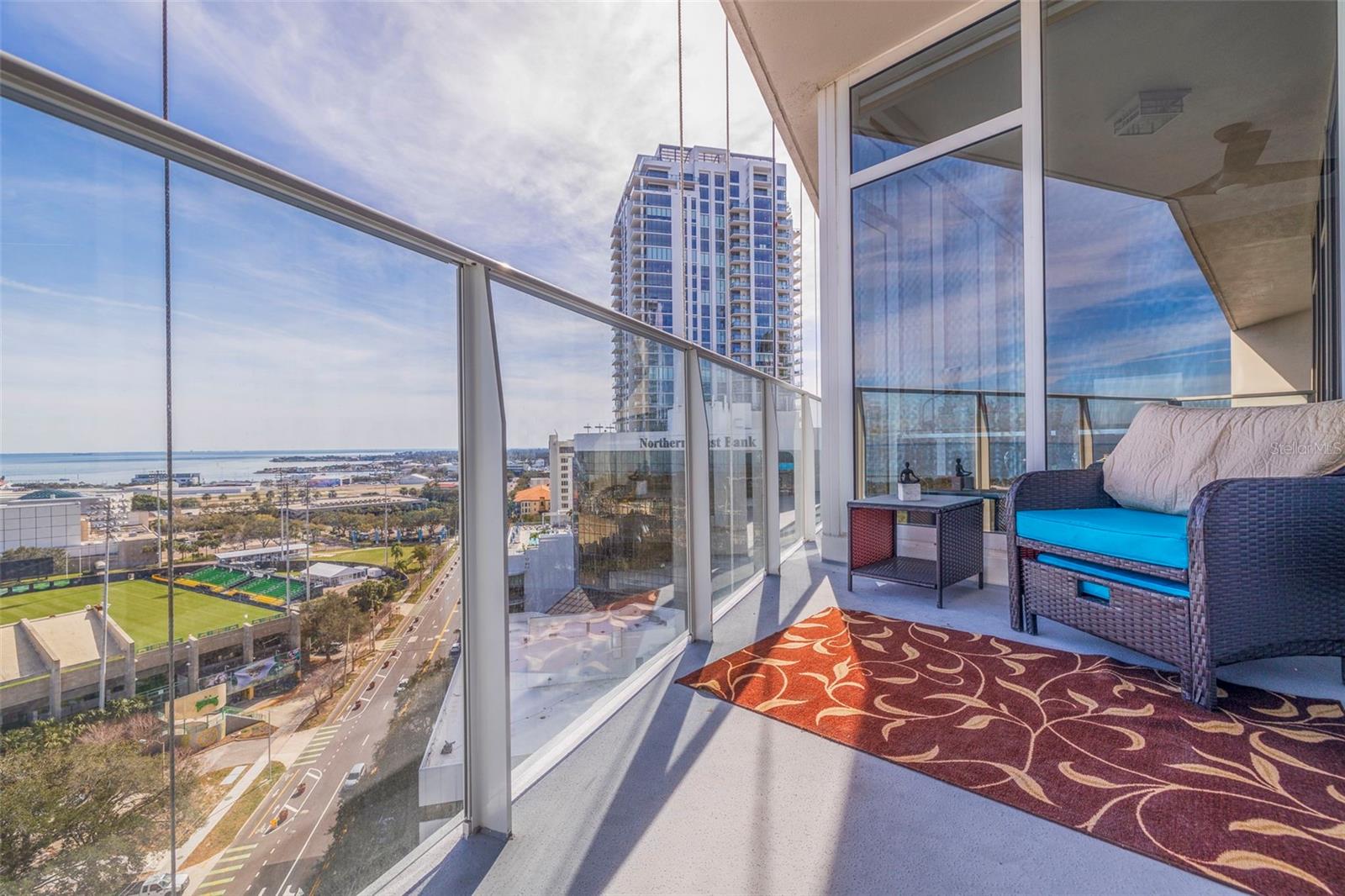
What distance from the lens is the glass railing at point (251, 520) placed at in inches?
26.4

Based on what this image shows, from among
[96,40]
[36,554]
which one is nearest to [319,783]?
[36,554]

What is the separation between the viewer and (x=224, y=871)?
0.82m

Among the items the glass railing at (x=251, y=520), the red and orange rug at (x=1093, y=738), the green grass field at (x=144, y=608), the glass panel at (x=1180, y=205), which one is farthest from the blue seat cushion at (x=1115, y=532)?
the green grass field at (x=144, y=608)

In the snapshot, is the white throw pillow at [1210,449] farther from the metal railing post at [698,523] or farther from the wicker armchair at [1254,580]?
the metal railing post at [698,523]

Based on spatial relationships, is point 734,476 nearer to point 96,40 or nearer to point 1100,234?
point 1100,234

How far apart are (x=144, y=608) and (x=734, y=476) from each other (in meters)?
2.74

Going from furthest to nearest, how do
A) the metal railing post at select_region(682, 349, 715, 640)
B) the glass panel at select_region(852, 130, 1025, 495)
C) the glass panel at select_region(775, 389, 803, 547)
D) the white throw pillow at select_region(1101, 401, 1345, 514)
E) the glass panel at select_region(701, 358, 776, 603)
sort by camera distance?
the glass panel at select_region(775, 389, 803, 547) → the glass panel at select_region(852, 130, 1025, 495) → the glass panel at select_region(701, 358, 776, 603) → the metal railing post at select_region(682, 349, 715, 640) → the white throw pillow at select_region(1101, 401, 1345, 514)

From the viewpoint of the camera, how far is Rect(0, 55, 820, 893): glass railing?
26.4 inches

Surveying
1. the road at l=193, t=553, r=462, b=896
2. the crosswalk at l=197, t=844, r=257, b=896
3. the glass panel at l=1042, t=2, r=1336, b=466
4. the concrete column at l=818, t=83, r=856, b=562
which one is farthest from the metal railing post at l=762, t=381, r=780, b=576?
the crosswalk at l=197, t=844, r=257, b=896

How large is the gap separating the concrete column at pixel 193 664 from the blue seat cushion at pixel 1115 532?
259 cm

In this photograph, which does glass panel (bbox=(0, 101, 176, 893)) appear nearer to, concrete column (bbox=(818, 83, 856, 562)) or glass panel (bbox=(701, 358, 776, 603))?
glass panel (bbox=(701, 358, 776, 603))

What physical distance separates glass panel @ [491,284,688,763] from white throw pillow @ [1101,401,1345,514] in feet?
6.54

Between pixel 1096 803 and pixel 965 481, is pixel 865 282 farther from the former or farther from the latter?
pixel 1096 803

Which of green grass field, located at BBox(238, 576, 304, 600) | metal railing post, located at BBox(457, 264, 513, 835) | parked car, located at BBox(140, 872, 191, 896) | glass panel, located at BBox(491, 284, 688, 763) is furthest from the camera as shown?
glass panel, located at BBox(491, 284, 688, 763)
